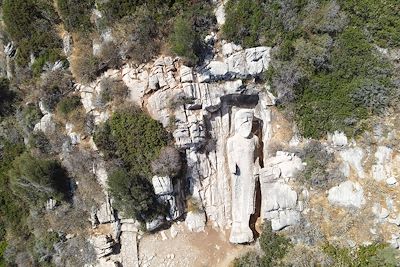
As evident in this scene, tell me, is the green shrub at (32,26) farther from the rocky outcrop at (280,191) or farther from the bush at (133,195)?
the rocky outcrop at (280,191)

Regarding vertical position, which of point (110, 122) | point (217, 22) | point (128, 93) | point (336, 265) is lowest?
point (336, 265)

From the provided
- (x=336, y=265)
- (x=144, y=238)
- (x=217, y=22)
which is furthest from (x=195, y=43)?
(x=336, y=265)

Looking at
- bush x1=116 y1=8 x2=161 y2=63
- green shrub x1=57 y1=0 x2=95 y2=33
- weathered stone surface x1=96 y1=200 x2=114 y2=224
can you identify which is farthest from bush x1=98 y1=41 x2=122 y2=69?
weathered stone surface x1=96 y1=200 x2=114 y2=224

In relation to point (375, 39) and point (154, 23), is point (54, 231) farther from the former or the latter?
point (375, 39)

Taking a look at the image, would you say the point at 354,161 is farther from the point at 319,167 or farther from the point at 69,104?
the point at 69,104

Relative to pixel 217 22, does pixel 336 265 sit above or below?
below

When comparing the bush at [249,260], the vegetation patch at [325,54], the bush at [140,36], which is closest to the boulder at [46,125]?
the bush at [140,36]
